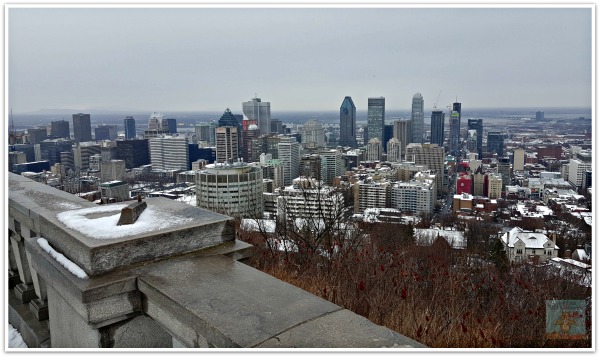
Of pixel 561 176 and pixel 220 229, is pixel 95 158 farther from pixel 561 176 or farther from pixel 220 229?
pixel 220 229

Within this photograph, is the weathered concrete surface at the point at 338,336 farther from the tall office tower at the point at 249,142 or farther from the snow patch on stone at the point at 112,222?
the tall office tower at the point at 249,142

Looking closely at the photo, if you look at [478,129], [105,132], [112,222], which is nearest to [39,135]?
[105,132]

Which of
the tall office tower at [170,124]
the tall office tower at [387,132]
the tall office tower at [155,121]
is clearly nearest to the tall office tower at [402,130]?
the tall office tower at [387,132]

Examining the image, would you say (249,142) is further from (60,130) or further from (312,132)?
(60,130)

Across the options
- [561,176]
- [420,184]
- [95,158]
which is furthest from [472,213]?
[95,158]

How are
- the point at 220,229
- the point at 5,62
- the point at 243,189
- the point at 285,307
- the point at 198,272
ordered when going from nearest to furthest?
the point at 285,307, the point at 198,272, the point at 220,229, the point at 5,62, the point at 243,189

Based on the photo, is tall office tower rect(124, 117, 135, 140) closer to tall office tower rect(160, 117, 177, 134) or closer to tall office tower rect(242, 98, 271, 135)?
tall office tower rect(160, 117, 177, 134)
